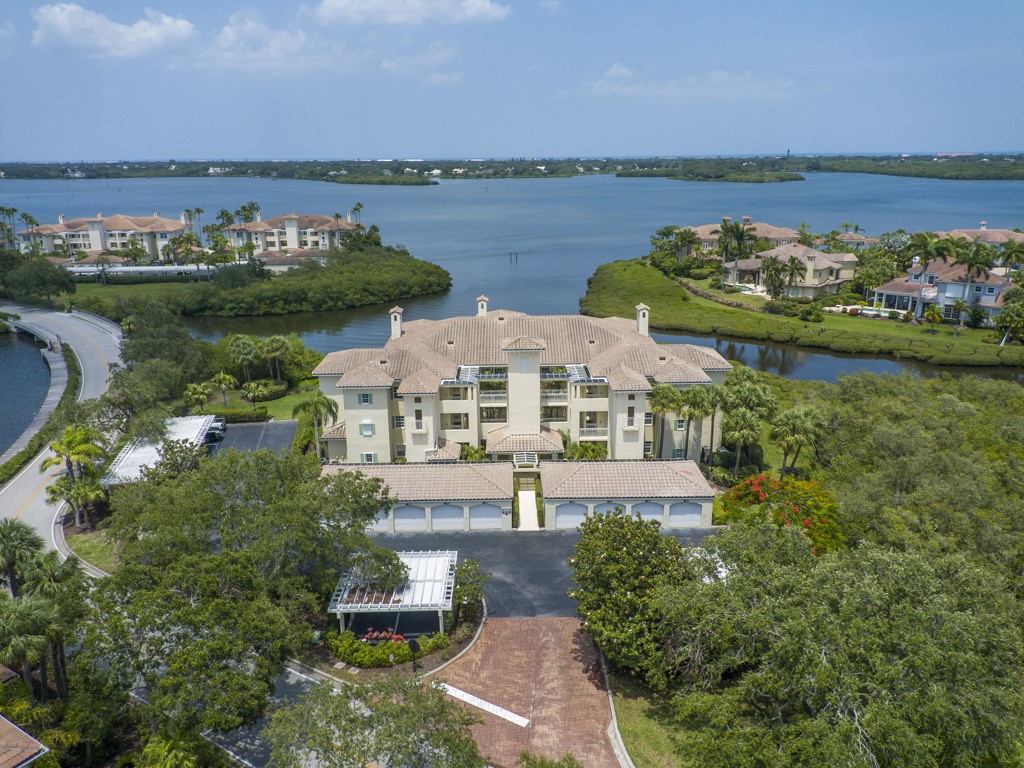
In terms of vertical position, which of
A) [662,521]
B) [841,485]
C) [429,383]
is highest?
[429,383]

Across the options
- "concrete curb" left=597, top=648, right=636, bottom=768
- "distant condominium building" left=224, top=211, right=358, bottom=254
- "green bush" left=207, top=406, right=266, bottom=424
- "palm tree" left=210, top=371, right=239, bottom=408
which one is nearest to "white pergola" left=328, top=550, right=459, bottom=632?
"concrete curb" left=597, top=648, right=636, bottom=768

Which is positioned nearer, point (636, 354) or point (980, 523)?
point (980, 523)

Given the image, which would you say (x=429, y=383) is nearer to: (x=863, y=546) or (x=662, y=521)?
(x=662, y=521)

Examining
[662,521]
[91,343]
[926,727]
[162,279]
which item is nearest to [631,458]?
[662,521]

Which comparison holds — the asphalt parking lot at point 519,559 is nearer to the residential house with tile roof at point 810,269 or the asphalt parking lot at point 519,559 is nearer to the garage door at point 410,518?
the garage door at point 410,518

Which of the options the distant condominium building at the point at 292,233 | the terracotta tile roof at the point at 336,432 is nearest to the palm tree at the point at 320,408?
the terracotta tile roof at the point at 336,432

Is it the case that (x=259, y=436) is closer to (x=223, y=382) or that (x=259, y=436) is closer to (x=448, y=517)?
(x=223, y=382)

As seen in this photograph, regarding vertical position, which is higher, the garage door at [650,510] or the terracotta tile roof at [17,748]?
the terracotta tile roof at [17,748]

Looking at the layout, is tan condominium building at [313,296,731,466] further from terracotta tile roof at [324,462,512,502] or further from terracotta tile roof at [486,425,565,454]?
terracotta tile roof at [324,462,512,502]
